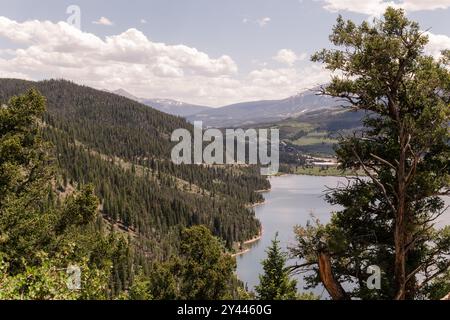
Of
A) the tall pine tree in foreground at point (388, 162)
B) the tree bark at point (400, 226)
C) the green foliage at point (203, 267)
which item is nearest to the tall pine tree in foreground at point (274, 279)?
the tall pine tree in foreground at point (388, 162)

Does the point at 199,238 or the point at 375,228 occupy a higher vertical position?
the point at 375,228

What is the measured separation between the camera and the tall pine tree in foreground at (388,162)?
632 inches

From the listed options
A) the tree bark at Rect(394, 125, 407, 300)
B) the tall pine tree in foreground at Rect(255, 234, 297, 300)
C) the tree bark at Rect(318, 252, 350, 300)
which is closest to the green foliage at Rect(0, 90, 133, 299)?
the tall pine tree in foreground at Rect(255, 234, 297, 300)

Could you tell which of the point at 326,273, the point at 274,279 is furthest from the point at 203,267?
the point at 326,273

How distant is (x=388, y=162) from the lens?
53.2 ft

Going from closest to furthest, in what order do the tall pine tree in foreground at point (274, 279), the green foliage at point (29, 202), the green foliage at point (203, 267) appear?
the green foliage at point (29, 202)
the tall pine tree in foreground at point (274, 279)
the green foliage at point (203, 267)

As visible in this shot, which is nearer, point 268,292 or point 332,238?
point 332,238

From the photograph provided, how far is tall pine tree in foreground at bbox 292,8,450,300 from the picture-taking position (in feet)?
52.6

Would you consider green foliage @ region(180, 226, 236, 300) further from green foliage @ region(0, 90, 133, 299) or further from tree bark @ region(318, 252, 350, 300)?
tree bark @ region(318, 252, 350, 300)

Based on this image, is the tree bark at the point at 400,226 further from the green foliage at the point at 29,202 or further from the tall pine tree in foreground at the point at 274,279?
the green foliage at the point at 29,202

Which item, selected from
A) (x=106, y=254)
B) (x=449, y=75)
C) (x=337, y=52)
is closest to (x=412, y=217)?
(x=449, y=75)

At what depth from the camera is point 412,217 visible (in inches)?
716
